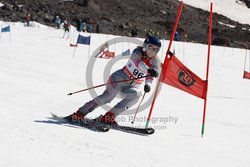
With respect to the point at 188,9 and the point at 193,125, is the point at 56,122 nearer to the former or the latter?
the point at 193,125

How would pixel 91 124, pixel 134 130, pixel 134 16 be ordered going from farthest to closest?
pixel 134 16 < pixel 134 130 < pixel 91 124

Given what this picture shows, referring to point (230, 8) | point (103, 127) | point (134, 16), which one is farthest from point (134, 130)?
point (230, 8)

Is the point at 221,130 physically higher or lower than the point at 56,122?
lower

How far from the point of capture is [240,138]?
25.2 ft

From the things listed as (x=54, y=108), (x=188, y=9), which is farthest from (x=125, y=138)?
(x=188, y=9)

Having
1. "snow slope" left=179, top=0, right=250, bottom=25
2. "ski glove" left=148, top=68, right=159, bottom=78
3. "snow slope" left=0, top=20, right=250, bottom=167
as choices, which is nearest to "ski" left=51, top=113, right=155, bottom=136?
"snow slope" left=0, top=20, right=250, bottom=167

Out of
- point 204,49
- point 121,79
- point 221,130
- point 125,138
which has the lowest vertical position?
point 204,49

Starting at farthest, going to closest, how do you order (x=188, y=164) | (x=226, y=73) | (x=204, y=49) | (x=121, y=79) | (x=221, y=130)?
(x=204, y=49) < (x=226, y=73) < (x=221, y=130) < (x=121, y=79) < (x=188, y=164)

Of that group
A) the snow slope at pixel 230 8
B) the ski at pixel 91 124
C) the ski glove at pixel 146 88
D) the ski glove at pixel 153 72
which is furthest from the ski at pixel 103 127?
the snow slope at pixel 230 8

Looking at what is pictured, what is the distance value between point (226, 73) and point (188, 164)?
60.1 ft

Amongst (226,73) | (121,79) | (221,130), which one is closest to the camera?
(121,79)

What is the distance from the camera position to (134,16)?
2379 inches

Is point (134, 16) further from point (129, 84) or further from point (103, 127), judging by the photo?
point (103, 127)

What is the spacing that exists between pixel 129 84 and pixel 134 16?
54832mm
